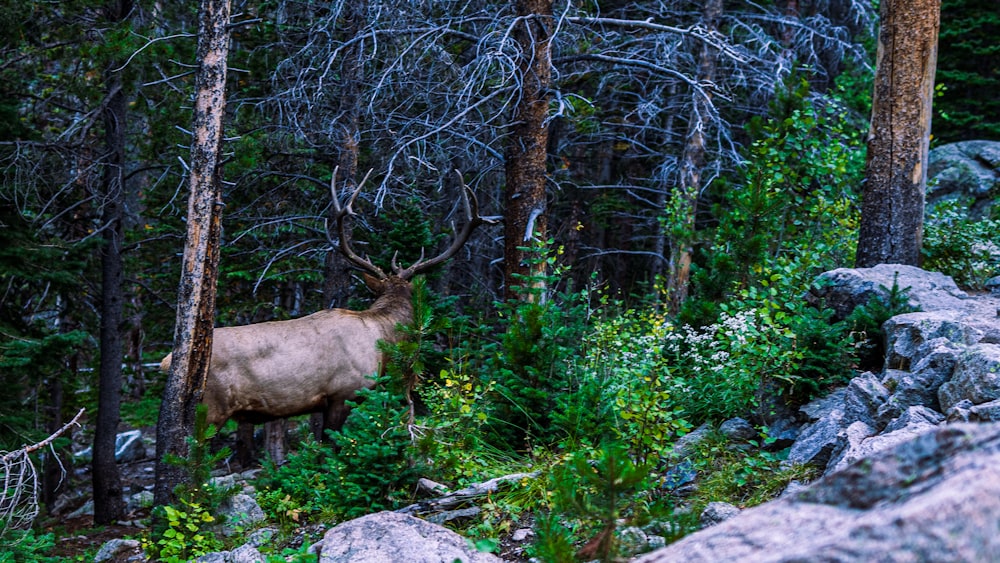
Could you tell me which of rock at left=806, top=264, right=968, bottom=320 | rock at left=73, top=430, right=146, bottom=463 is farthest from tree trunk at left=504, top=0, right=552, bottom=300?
rock at left=73, top=430, right=146, bottom=463

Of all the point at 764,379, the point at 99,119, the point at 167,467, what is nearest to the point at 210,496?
the point at 167,467

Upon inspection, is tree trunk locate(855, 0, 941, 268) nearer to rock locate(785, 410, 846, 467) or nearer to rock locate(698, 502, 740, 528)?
rock locate(785, 410, 846, 467)

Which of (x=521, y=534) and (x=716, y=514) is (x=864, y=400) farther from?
(x=521, y=534)

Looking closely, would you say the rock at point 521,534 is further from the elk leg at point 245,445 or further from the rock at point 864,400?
the elk leg at point 245,445

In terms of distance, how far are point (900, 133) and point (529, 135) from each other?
148 inches

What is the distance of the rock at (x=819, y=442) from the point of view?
4.88 m

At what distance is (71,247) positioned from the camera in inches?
447

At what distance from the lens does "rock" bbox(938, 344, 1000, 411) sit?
431 centimetres

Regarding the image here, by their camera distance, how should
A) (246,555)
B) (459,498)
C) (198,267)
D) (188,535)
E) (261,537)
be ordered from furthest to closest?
(198,267) < (188,535) < (261,537) < (459,498) < (246,555)

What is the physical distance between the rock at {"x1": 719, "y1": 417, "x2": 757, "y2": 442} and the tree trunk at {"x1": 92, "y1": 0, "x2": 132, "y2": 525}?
1003 centimetres

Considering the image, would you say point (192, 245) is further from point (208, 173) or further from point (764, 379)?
point (764, 379)

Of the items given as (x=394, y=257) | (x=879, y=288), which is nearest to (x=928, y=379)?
(x=879, y=288)

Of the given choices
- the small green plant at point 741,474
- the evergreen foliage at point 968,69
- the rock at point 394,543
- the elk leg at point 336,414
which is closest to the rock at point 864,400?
the small green plant at point 741,474

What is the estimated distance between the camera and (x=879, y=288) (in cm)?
671
